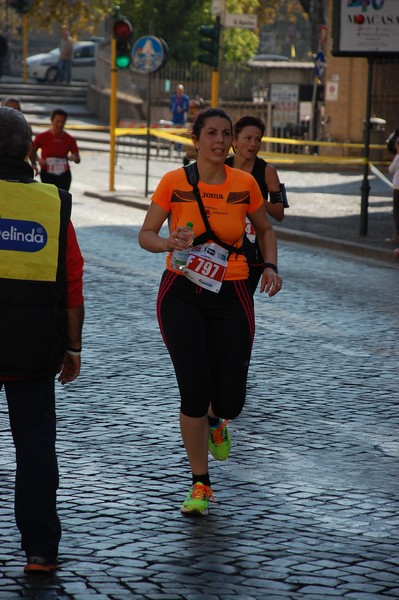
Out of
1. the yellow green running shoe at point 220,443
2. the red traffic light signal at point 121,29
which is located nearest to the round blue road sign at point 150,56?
the red traffic light signal at point 121,29

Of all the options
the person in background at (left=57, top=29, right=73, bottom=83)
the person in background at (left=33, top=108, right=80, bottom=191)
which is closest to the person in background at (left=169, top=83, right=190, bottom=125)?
the person in background at (left=57, top=29, right=73, bottom=83)

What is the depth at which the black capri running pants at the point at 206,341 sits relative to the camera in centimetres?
598

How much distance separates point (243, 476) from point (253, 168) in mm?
2361

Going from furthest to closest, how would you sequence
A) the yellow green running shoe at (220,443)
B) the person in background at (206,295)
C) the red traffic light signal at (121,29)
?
the red traffic light signal at (121,29) → the yellow green running shoe at (220,443) → the person in background at (206,295)

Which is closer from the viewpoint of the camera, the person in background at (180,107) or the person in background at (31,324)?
the person in background at (31,324)

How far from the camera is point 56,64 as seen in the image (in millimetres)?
56094

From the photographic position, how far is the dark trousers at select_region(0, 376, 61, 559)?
5.04 metres

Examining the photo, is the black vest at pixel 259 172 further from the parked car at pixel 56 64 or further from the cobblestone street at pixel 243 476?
the parked car at pixel 56 64

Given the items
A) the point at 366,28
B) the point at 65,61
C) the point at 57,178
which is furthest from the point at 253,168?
the point at 65,61

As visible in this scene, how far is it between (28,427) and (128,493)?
49.8 inches

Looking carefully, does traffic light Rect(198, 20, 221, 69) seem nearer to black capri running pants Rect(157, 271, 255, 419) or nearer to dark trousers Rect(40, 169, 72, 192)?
dark trousers Rect(40, 169, 72, 192)

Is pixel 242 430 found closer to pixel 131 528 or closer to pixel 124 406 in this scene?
pixel 124 406

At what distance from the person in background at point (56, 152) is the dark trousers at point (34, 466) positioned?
13796mm

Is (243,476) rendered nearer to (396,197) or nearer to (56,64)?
→ (396,197)
